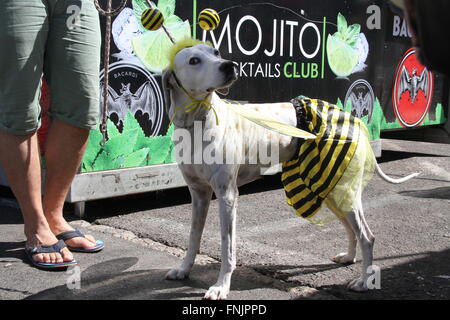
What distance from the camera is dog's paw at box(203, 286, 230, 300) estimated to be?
2.65 meters

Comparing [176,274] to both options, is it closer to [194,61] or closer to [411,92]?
[194,61]

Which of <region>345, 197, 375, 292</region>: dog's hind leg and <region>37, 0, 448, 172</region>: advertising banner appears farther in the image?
<region>37, 0, 448, 172</region>: advertising banner

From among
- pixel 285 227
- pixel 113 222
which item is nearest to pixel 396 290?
pixel 285 227

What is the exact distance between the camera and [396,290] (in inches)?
113

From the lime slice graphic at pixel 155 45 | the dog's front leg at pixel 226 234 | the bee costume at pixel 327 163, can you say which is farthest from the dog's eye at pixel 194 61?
the lime slice graphic at pixel 155 45

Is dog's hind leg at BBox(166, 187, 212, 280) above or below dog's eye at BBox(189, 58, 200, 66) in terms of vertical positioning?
below

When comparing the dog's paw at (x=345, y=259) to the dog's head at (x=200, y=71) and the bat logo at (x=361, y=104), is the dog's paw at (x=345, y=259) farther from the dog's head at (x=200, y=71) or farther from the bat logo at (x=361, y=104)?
the bat logo at (x=361, y=104)

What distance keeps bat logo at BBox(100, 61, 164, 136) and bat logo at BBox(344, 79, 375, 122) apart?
2.23 meters

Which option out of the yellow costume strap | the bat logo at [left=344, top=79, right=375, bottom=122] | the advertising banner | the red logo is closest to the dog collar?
the yellow costume strap

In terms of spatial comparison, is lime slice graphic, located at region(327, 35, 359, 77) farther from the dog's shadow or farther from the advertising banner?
the dog's shadow

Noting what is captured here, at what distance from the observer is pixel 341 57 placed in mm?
5527

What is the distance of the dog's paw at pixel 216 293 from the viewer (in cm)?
265

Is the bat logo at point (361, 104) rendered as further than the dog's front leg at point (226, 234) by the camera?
Yes

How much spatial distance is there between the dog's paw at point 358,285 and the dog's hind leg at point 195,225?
821 mm
